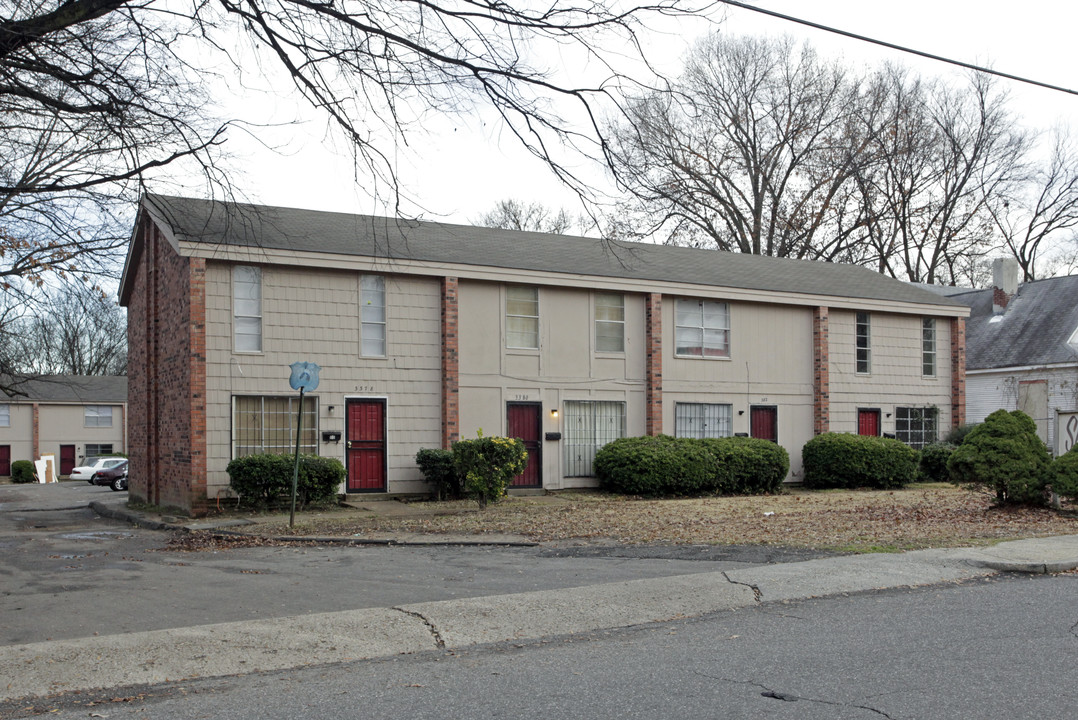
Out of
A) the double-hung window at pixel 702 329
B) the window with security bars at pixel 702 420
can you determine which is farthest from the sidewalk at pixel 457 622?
the double-hung window at pixel 702 329

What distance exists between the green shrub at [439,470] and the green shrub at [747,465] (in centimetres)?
611

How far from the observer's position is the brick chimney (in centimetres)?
3678

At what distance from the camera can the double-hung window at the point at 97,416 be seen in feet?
184

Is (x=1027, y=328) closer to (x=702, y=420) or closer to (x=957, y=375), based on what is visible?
(x=957, y=375)

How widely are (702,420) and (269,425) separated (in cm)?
1086

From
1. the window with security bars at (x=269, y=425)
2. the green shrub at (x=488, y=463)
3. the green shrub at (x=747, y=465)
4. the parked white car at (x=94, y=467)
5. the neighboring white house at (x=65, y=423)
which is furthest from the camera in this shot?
the neighboring white house at (x=65, y=423)

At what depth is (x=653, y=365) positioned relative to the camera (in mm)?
23922

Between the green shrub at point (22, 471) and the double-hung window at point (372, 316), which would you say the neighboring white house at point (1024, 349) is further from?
the green shrub at point (22, 471)

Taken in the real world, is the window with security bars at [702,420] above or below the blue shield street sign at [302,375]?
below

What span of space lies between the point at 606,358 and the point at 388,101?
15485mm

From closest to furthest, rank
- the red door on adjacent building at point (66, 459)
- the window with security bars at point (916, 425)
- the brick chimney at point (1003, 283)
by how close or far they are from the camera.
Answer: the window with security bars at point (916, 425) → the brick chimney at point (1003, 283) → the red door on adjacent building at point (66, 459)

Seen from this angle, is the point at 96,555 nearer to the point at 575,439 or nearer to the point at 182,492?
the point at 182,492

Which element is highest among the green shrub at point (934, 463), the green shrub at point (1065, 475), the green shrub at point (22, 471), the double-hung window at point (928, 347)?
the double-hung window at point (928, 347)

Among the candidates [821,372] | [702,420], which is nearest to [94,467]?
[702,420]
